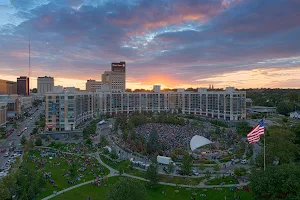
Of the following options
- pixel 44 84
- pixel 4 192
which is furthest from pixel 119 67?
pixel 4 192

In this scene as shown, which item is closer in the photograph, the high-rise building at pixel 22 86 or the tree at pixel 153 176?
the tree at pixel 153 176

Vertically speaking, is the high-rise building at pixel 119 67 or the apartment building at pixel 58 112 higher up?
the high-rise building at pixel 119 67

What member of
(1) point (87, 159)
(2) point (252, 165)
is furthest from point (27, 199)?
(2) point (252, 165)

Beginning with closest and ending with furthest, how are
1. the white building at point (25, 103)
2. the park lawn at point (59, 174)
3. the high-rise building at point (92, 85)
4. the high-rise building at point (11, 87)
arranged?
the park lawn at point (59, 174), the white building at point (25, 103), the high-rise building at point (11, 87), the high-rise building at point (92, 85)

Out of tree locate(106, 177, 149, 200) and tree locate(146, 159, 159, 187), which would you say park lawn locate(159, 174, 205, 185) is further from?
tree locate(106, 177, 149, 200)

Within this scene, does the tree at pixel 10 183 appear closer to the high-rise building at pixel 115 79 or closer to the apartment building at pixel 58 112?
the apartment building at pixel 58 112

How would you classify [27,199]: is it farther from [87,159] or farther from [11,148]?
[11,148]

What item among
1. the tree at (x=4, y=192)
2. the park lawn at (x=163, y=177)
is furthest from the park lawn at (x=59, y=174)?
the tree at (x=4, y=192)

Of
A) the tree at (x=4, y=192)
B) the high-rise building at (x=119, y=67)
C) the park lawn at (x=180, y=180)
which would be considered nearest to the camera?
the tree at (x=4, y=192)
